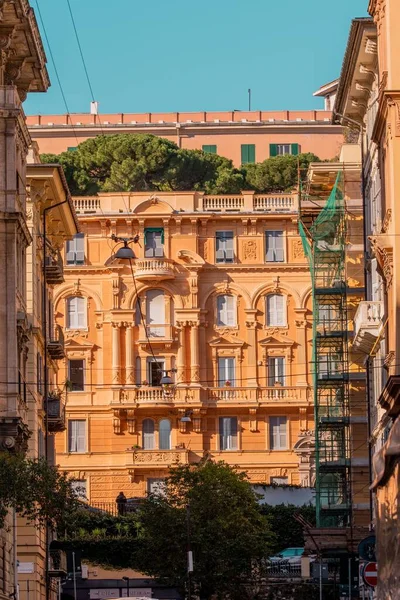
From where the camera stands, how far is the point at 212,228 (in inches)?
4321

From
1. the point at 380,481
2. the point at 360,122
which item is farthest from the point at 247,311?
the point at 380,481

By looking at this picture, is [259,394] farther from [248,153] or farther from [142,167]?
[248,153]

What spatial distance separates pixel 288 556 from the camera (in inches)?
3219

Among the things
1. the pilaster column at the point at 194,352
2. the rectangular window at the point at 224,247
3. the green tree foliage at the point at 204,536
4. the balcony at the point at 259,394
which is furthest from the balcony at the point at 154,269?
the green tree foliage at the point at 204,536

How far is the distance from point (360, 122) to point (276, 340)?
142 ft

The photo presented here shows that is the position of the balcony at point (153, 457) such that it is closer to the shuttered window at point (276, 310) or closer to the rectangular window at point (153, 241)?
the shuttered window at point (276, 310)

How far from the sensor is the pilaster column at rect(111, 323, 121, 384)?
106875 millimetres

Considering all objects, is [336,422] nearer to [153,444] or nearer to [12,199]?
[12,199]

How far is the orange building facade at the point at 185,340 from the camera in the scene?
106 meters

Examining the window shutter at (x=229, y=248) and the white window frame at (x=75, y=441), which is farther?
the window shutter at (x=229, y=248)

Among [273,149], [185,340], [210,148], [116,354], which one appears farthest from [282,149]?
[116,354]

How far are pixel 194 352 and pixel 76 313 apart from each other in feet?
22.0

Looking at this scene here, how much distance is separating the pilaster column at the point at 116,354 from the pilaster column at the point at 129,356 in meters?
0.42

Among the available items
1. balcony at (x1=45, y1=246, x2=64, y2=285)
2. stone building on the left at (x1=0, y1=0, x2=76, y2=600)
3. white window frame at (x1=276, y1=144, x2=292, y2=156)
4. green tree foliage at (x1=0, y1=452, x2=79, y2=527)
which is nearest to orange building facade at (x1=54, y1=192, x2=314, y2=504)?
white window frame at (x1=276, y1=144, x2=292, y2=156)
